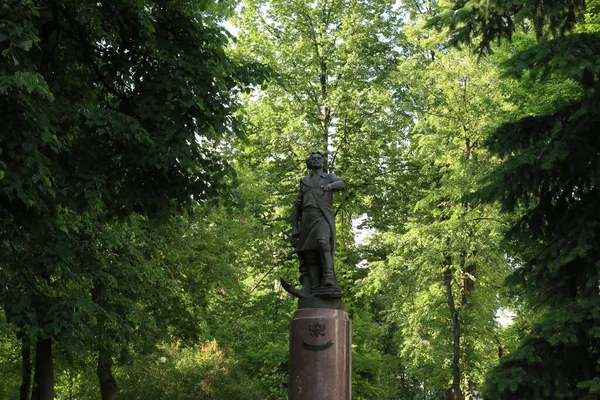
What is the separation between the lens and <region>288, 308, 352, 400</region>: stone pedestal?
345 inches

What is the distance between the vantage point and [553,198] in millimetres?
8922

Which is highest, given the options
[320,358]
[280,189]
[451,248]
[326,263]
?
[280,189]

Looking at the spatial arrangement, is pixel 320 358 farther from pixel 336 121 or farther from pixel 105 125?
pixel 336 121

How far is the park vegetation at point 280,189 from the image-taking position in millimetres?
7980

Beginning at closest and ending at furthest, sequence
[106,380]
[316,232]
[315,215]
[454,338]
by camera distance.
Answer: [316,232]
[315,215]
[454,338]
[106,380]

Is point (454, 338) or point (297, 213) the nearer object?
point (297, 213)

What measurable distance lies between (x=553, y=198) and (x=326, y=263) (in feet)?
9.58

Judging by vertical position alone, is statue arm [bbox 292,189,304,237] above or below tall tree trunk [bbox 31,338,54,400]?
above

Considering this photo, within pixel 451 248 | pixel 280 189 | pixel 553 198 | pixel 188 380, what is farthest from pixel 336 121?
pixel 553 198

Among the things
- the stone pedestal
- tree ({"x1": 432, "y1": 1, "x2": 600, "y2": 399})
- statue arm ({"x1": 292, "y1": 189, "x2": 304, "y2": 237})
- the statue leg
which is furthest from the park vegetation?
the stone pedestal

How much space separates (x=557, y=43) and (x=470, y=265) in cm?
1127

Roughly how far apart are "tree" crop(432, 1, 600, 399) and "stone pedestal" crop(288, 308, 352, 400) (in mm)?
1893

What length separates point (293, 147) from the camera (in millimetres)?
20922

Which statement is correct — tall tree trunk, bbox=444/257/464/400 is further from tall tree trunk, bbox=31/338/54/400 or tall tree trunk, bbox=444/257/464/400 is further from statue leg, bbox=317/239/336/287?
tall tree trunk, bbox=31/338/54/400
